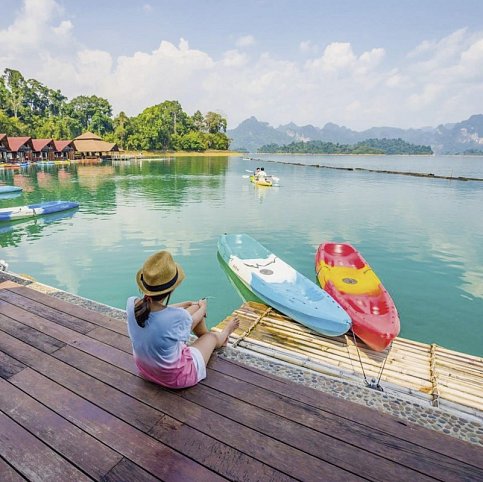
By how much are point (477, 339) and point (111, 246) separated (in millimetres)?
12154

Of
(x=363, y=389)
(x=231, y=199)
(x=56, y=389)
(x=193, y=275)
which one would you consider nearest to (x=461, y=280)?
(x=193, y=275)

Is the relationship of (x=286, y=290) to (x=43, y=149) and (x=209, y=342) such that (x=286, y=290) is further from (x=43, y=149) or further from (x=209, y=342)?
(x=43, y=149)

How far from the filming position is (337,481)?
207cm

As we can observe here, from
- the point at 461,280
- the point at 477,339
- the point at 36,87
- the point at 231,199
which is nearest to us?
the point at 477,339

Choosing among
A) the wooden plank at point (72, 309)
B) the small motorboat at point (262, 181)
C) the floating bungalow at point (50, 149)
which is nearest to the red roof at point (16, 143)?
the floating bungalow at point (50, 149)

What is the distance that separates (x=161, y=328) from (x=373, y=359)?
14.1 feet

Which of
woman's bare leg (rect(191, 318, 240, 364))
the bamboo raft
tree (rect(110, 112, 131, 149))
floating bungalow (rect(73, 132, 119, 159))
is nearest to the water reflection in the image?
the bamboo raft

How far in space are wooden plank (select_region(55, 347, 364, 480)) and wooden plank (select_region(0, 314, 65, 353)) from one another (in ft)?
1.46

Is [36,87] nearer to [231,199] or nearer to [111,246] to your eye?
[231,199]

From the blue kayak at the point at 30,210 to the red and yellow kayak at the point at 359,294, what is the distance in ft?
50.4

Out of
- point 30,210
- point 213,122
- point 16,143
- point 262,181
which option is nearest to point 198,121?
point 213,122

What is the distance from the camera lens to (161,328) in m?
2.62

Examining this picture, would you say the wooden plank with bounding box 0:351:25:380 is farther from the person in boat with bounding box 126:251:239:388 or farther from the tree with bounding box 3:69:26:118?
the tree with bounding box 3:69:26:118

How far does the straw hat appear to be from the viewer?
255cm
